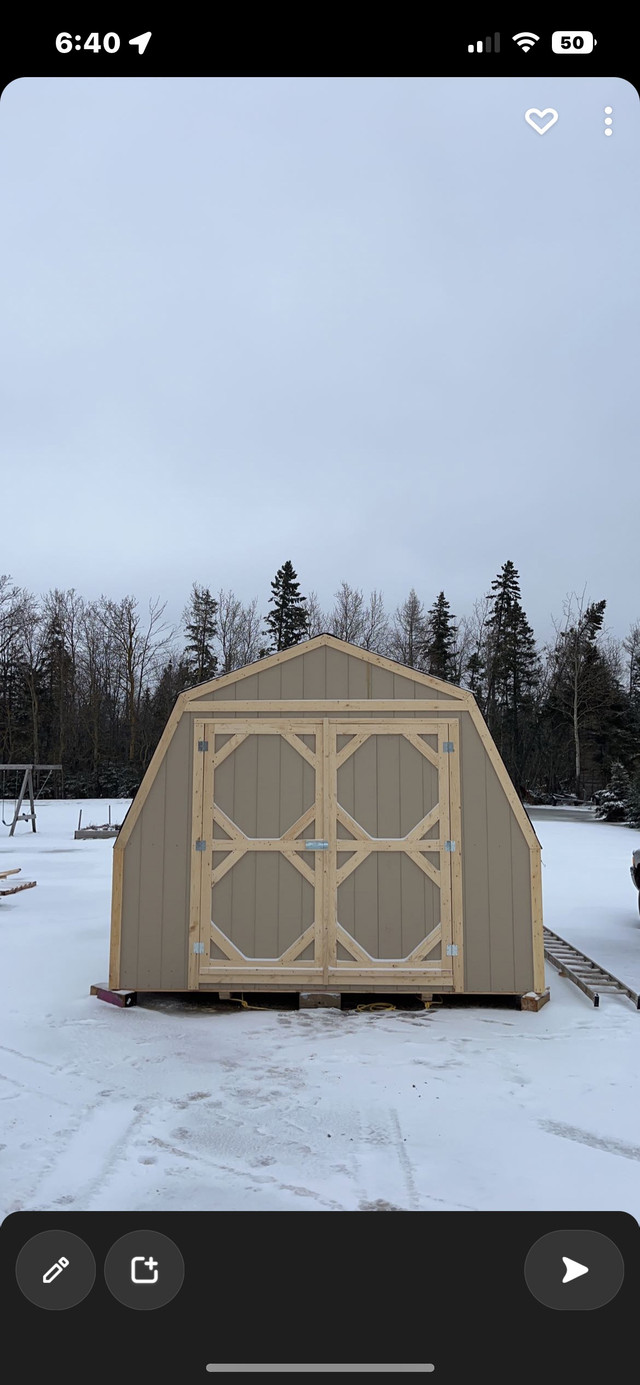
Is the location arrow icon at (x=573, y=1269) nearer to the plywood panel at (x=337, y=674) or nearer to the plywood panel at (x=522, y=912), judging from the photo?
the plywood panel at (x=522, y=912)

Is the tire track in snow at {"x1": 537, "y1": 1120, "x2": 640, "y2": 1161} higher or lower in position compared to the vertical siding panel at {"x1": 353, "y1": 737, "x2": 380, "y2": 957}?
lower

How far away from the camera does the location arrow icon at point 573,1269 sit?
907 millimetres

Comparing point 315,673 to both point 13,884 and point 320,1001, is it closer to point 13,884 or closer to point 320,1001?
point 320,1001

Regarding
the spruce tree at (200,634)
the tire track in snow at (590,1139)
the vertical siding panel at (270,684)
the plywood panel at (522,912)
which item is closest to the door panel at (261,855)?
the vertical siding panel at (270,684)

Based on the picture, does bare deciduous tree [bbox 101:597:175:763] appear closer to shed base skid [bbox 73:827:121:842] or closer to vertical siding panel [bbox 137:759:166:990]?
shed base skid [bbox 73:827:121:842]

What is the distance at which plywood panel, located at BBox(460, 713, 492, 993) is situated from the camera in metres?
6.21

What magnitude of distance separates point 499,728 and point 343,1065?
34253mm

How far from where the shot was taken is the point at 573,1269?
0.91 meters

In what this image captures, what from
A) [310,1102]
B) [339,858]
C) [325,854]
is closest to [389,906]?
[339,858]

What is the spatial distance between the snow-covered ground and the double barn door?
0.42 metres

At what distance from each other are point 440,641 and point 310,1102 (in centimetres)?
3450
